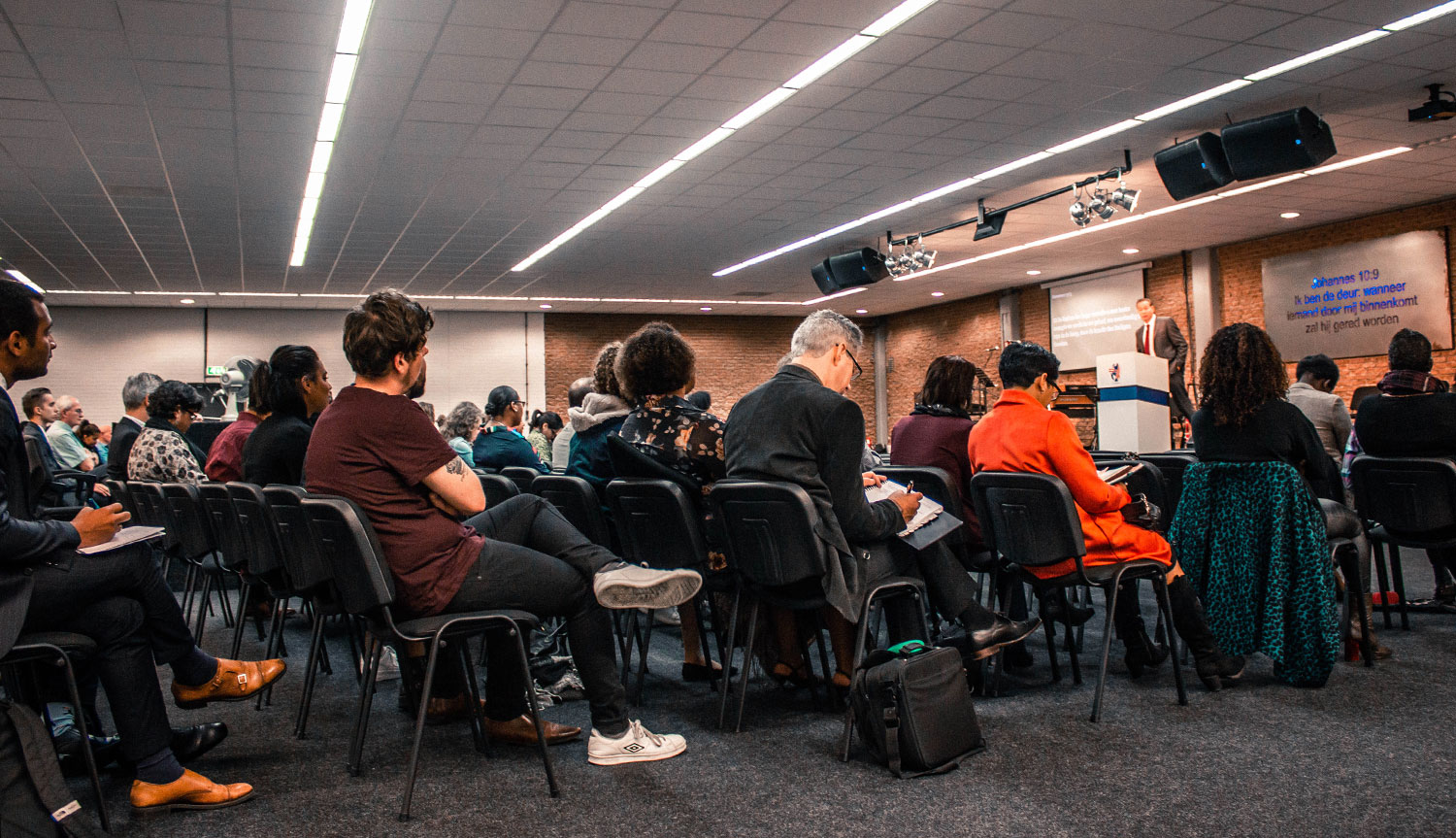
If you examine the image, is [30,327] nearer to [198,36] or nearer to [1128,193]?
[198,36]

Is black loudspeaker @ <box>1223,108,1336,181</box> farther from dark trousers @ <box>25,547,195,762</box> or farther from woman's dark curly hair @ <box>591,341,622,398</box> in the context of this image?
dark trousers @ <box>25,547,195,762</box>

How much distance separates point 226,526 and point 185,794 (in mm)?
1435

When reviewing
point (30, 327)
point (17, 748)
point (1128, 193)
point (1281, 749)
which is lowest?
point (1281, 749)

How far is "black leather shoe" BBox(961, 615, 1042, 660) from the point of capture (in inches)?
112

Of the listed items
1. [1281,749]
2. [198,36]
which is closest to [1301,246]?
[1281,749]

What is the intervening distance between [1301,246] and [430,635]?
1144cm

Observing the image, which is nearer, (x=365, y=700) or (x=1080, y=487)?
(x=365, y=700)

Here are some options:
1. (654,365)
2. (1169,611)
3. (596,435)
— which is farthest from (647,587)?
(1169,611)

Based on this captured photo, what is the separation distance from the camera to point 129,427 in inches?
216

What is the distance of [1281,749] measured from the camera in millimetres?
2541

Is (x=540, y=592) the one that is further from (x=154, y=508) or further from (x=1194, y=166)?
(x=1194, y=166)

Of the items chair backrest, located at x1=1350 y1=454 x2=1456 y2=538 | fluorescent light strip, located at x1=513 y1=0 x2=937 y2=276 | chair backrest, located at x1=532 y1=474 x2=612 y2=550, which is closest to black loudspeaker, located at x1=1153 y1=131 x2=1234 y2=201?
fluorescent light strip, located at x1=513 y1=0 x2=937 y2=276

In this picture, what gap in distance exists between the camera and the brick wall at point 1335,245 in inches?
373

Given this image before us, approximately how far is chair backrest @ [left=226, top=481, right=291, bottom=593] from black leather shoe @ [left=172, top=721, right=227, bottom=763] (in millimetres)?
603
